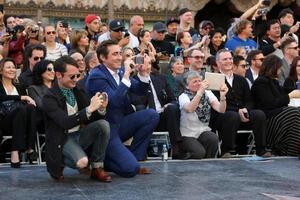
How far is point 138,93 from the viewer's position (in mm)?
7559

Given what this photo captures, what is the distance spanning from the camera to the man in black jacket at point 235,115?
28.5 feet

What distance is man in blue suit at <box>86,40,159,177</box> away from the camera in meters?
6.93

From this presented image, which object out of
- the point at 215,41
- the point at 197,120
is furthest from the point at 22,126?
the point at 215,41

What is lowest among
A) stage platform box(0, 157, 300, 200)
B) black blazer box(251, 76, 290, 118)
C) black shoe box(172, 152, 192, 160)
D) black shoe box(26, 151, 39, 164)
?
stage platform box(0, 157, 300, 200)

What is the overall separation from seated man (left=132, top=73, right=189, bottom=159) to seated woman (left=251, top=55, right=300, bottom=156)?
127 centimetres

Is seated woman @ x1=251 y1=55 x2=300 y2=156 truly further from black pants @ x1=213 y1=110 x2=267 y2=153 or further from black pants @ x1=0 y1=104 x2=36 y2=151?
black pants @ x1=0 y1=104 x2=36 y2=151

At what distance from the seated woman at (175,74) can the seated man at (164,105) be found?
26 cm

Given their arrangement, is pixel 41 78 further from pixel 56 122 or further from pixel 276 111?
pixel 276 111

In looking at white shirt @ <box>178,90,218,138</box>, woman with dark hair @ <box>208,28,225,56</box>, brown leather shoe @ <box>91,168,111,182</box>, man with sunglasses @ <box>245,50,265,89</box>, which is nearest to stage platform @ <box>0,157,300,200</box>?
brown leather shoe @ <box>91,168,111,182</box>

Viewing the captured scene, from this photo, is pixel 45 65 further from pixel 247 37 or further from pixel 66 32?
pixel 247 37

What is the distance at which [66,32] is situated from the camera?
10742mm

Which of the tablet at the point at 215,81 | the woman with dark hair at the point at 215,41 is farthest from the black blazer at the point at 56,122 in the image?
the woman with dark hair at the point at 215,41

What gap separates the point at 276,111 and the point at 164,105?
1.58 m

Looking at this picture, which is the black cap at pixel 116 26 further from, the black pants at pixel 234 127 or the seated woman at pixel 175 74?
the black pants at pixel 234 127
